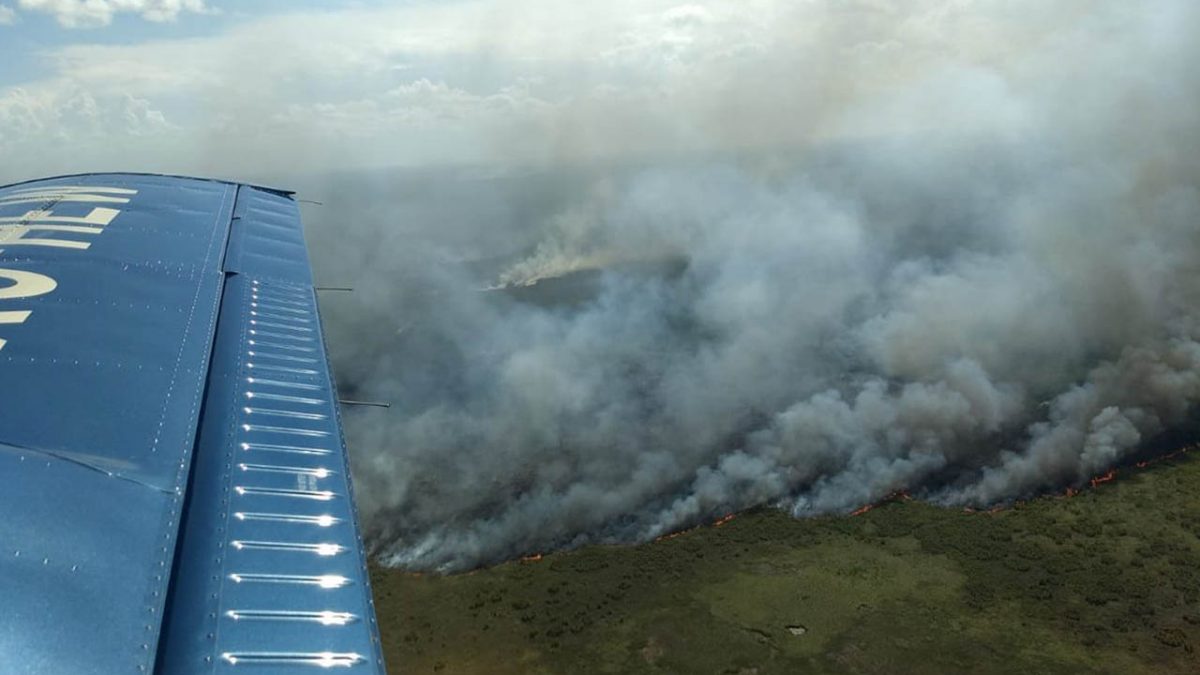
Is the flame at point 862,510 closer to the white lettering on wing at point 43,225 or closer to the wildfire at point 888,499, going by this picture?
the wildfire at point 888,499

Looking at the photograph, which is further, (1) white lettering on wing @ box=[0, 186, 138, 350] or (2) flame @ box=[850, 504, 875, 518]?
(2) flame @ box=[850, 504, 875, 518]

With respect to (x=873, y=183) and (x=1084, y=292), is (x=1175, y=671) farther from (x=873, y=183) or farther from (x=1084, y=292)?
(x=873, y=183)

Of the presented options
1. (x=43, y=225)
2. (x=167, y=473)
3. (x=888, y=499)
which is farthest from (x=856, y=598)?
(x=43, y=225)

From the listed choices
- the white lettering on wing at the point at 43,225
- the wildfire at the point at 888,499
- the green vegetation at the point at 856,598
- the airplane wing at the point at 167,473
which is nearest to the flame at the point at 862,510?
the wildfire at the point at 888,499

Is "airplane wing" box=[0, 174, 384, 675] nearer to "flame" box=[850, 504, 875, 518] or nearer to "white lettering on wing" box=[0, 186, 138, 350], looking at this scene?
"white lettering on wing" box=[0, 186, 138, 350]

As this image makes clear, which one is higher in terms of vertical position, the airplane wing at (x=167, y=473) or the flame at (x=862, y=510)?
the airplane wing at (x=167, y=473)

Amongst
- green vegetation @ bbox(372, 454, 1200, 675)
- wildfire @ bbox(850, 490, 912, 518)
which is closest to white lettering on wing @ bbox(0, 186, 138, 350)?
green vegetation @ bbox(372, 454, 1200, 675)

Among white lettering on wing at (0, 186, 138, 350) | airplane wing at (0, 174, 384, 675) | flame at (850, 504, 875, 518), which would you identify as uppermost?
white lettering on wing at (0, 186, 138, 350)

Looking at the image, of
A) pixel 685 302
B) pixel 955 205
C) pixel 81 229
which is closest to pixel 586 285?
pixel 685 302
